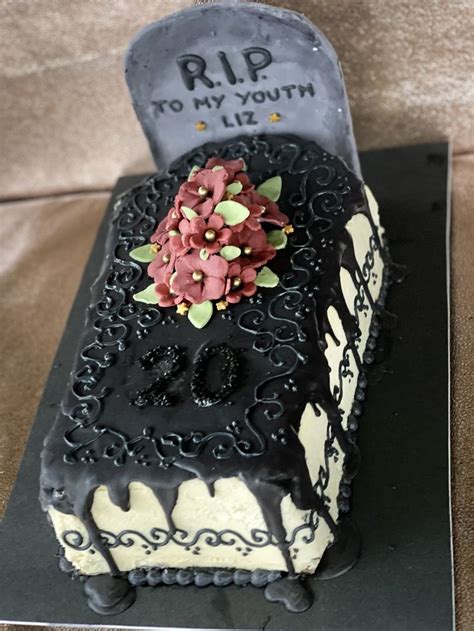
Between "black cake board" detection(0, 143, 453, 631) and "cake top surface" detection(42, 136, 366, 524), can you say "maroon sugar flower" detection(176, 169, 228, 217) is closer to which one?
"cake top surface" detection(42, 136, 366, 524)

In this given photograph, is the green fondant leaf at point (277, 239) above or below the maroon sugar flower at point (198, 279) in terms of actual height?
below

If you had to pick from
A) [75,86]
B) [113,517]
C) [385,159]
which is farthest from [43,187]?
[113,517]

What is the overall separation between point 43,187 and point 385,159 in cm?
96

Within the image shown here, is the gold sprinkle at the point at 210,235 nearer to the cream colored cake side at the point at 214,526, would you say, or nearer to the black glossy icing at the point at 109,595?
the cream colored cake side at the point at 214,526

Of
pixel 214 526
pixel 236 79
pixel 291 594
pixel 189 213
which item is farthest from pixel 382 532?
pixel 236 79

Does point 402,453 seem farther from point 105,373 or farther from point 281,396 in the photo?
point 105,373

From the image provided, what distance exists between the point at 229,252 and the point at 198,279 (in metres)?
0.07

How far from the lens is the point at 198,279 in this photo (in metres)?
1.68

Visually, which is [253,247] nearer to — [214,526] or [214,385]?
[214,385]

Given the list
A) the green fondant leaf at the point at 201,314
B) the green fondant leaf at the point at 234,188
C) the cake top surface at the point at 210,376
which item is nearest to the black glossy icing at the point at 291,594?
the cake top surface at the point at 210,376

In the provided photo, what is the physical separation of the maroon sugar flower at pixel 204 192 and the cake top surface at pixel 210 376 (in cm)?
17

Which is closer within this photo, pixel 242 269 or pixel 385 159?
pixel 242 269

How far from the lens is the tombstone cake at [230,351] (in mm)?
1532

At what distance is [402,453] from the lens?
1.75 metres
